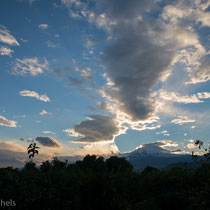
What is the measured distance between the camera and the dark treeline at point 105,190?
9000mm

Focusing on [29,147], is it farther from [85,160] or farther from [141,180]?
[85,160]

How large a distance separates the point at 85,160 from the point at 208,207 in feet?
229

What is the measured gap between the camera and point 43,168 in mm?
13609

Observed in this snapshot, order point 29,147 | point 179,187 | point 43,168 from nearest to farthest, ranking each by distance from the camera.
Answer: point 179,187
point 43,168
point 29,147

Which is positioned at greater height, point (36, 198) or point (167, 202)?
point (36, 198)

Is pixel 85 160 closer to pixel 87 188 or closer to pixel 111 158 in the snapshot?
pixel 111 158

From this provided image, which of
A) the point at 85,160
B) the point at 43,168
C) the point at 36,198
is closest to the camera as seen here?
the point at 36,198

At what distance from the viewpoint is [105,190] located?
10.2 metres

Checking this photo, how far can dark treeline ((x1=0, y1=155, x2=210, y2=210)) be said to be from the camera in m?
9.00

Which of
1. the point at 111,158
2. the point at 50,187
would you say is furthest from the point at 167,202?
the point at 111,158

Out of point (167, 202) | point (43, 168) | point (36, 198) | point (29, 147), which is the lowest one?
point (167, 202)

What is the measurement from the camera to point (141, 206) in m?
10.1

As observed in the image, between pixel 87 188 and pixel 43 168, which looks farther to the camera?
pixel 43 168

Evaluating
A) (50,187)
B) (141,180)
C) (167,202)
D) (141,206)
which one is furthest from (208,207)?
(50,187)
